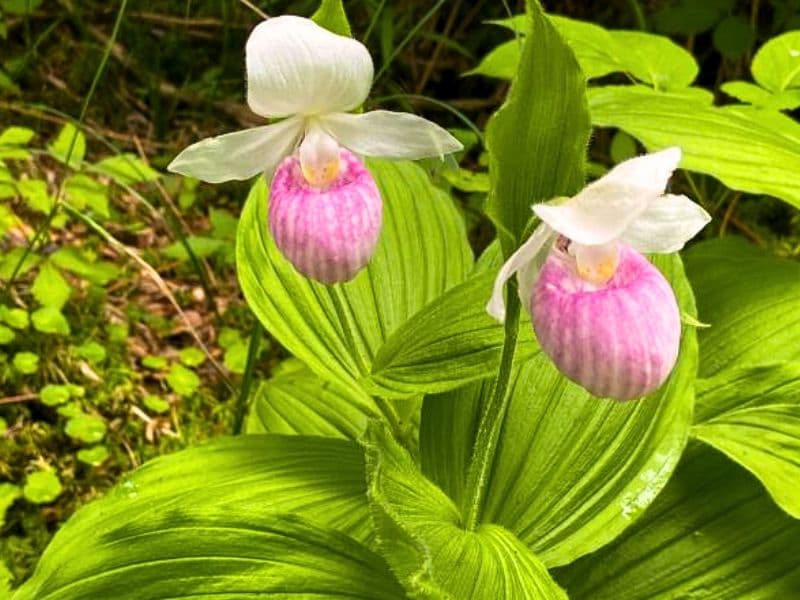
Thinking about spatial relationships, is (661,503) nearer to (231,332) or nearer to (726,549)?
(726,549)

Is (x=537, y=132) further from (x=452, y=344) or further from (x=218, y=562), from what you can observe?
(x=218, y=562)

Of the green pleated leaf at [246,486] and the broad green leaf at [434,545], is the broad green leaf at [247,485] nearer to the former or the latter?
the green pleated leaf at [246,486]

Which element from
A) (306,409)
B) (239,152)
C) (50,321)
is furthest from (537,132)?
(50,321)

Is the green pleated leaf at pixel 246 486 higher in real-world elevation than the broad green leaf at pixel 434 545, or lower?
lower

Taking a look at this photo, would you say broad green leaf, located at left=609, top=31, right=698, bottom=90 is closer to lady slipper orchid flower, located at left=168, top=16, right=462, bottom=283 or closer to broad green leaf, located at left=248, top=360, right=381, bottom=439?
lady slipper orchid flower, located at left=168, top=16, right=462, bottom=283

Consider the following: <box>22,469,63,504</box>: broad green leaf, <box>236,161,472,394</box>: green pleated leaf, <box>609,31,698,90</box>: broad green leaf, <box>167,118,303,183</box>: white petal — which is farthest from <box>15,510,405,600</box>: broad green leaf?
<box>609,31,698,90</box>: broad green leaf

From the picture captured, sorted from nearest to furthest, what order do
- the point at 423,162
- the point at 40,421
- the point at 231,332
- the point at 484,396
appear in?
the point at 484,396 → the point at 423,162 → the point at 40,421 → the point at 231,332

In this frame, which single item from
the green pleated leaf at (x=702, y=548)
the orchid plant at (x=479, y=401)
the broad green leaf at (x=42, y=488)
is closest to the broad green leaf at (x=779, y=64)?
the orchid plant at (x=479, y=401)

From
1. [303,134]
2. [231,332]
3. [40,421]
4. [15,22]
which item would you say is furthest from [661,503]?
[15,22]
